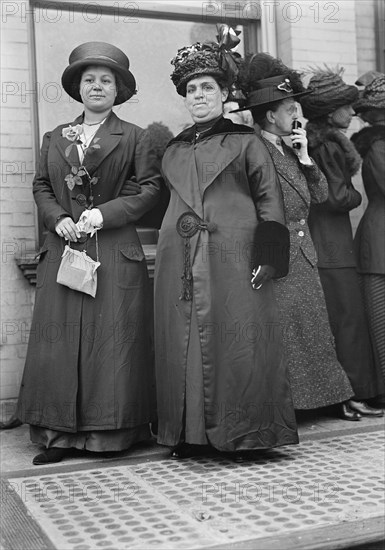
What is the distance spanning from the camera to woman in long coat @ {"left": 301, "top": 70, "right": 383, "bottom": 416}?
5164 mm

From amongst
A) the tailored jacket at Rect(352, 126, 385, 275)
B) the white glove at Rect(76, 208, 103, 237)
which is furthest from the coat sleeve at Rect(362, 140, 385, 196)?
the white glove at Rect(76, 208, 103, 237)

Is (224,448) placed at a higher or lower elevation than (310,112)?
lower

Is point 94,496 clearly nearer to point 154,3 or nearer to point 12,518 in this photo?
point 12,518

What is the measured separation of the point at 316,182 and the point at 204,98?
993 millimetres

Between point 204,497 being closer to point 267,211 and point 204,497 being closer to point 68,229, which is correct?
point 267,211

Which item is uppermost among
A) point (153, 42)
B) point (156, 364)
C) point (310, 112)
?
point (153, 42)

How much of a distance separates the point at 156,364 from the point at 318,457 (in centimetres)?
100

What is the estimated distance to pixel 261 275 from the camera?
4.14m

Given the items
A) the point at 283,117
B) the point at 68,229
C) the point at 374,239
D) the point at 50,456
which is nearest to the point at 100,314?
the point at 68,229

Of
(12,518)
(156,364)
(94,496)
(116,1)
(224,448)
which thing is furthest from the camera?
(116,1)

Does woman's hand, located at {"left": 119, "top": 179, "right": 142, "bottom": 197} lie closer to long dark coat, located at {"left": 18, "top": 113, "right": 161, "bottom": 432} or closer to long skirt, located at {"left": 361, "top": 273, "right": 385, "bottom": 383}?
long dark coat, located at {"left": 18, "top": 113, "right": 161, "bottom": 432}

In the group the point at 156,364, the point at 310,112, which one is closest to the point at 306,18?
the point at 310,112

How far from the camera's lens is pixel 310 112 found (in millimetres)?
5234

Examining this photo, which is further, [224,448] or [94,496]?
[224,448]
